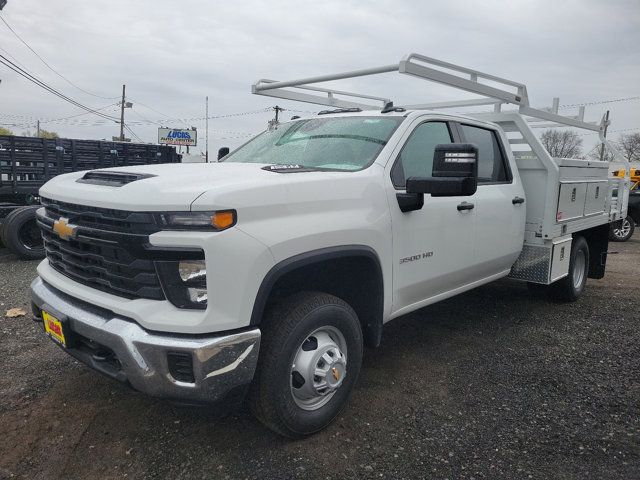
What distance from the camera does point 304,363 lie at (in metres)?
2.66

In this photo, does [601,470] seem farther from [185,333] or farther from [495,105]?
[495,105]

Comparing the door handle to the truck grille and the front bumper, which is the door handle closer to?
the front bumper

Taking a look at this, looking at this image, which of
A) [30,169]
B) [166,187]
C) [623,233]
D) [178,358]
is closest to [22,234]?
[30,169]

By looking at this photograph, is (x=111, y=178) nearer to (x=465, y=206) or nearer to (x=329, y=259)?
(x=329, y=259)

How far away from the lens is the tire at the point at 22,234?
730 centimetres


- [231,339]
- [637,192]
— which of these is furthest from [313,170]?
[637,192]

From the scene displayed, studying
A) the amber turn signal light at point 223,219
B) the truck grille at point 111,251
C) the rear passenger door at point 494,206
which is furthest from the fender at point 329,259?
the rear passenger door at point 494,206

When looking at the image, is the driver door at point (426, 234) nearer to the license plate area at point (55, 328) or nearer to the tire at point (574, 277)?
the license plate area at point (55, 328)

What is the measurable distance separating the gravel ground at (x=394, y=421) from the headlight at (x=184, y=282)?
84 centimetres

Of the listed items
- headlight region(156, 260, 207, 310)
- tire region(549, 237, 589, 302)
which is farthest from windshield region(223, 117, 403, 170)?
tire region(549, 237, 589, 302)

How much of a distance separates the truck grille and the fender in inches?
18.0

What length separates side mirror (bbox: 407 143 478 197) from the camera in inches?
108

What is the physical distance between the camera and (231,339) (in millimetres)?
2256

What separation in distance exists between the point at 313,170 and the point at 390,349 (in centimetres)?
193
